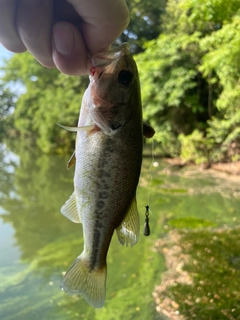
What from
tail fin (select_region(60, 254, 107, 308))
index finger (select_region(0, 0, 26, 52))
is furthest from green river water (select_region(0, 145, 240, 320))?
index finger (select_region(0, 0, 26, 52))

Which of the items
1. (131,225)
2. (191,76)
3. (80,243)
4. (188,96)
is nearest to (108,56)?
(131,225)

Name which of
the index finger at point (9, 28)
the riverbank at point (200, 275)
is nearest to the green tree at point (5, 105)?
the riverbank at point (200, 275)

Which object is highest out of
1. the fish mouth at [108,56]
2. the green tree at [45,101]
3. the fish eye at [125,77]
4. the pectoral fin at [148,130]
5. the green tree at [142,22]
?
the fish mouth at [108,56]

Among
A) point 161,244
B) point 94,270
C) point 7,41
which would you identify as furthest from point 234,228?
point 7,41

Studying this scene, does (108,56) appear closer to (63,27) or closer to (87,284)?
(63,27)

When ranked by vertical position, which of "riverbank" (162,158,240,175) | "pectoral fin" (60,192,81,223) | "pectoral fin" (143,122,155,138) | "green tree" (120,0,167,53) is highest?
"pectoral fin" (143,122,155,138)

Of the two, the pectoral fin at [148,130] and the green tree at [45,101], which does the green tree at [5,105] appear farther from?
the pectoral fin at [148,130]

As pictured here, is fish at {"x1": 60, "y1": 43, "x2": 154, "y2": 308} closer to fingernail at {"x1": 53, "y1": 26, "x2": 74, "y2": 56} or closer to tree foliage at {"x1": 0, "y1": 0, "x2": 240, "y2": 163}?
fingernail at {"x1": 53, "y1": 26, "x2": 74, "y2": 56}
